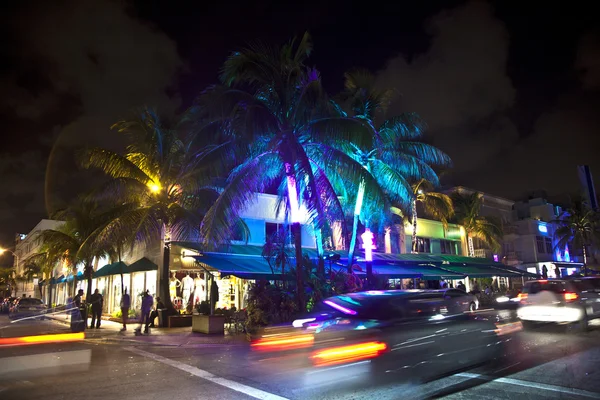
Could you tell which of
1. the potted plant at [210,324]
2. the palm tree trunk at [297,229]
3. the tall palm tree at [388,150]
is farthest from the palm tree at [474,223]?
the potted plant at [210,324]

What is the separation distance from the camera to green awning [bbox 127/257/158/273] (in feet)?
71.8

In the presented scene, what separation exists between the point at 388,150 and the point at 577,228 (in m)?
38.9

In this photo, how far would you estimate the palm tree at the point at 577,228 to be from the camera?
1840 inches

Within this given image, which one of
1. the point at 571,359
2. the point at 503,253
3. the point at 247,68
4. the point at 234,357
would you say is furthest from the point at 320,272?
the point at 503,253

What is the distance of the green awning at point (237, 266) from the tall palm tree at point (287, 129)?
6.56 ft

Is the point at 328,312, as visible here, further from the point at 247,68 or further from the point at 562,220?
the point at 562,220

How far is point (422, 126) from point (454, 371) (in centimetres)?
1326

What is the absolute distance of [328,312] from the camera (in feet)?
22.8

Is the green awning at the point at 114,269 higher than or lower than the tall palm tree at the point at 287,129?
lower

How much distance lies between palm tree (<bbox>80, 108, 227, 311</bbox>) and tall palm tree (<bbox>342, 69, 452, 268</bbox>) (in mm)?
6951

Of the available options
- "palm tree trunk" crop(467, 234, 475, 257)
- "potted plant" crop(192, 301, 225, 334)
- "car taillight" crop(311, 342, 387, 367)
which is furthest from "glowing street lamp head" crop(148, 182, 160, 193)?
"palm tree trunk" crop(467, 234, 475, 257)

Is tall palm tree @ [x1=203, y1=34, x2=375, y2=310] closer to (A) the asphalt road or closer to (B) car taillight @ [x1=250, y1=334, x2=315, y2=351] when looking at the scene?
(A) the asphalt road

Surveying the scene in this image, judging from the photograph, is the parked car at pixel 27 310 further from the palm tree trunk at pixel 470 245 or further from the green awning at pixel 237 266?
the palm tree trunk at pixel 470 245

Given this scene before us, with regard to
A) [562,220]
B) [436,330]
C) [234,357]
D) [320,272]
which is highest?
[562,220]
